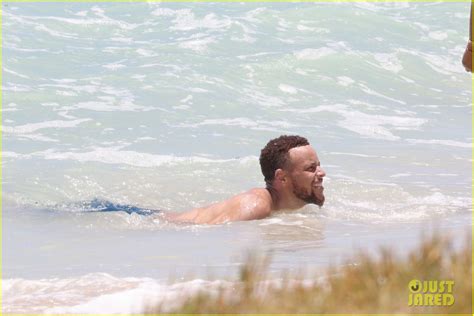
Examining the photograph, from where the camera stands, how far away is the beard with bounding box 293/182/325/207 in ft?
31.8

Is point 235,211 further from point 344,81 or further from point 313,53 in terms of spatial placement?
point 313,53

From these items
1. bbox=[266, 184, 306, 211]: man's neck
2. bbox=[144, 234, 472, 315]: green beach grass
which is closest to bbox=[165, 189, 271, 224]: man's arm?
bbox=[266, 184, 306, 211]: man's neck

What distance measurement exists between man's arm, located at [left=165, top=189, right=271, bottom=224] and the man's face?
0.31 m

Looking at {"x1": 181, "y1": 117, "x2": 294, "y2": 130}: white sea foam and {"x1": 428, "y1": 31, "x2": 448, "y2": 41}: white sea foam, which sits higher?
{"x1": 428, "y1": 31, "x2": 448, "y2": 41}: white sea foam

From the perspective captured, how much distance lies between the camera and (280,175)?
971 cm

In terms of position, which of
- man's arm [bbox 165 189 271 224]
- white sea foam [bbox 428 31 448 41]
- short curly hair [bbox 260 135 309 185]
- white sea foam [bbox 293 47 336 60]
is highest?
white sea foam [bbox 428 31 448 41]

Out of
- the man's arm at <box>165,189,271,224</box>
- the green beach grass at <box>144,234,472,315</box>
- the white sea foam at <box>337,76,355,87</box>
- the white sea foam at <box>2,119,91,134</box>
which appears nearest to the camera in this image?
the green beach grass at <box>144,234,472,315</box>

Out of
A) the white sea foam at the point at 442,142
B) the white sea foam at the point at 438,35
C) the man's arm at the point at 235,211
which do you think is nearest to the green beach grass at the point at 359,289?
the man's arm at the point at 235,211

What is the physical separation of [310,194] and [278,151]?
514 millimetres

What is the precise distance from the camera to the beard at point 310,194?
381 inches

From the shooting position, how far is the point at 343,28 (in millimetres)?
26734

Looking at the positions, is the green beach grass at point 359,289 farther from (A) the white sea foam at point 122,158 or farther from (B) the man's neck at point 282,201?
(A) the white sea foam at point 122,158

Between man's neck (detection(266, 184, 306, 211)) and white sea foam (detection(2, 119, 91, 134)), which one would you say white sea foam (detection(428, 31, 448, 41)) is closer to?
white sea foam (detection(2, 119, 91, 134))

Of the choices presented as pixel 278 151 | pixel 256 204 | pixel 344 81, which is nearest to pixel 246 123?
pixel 344 81
